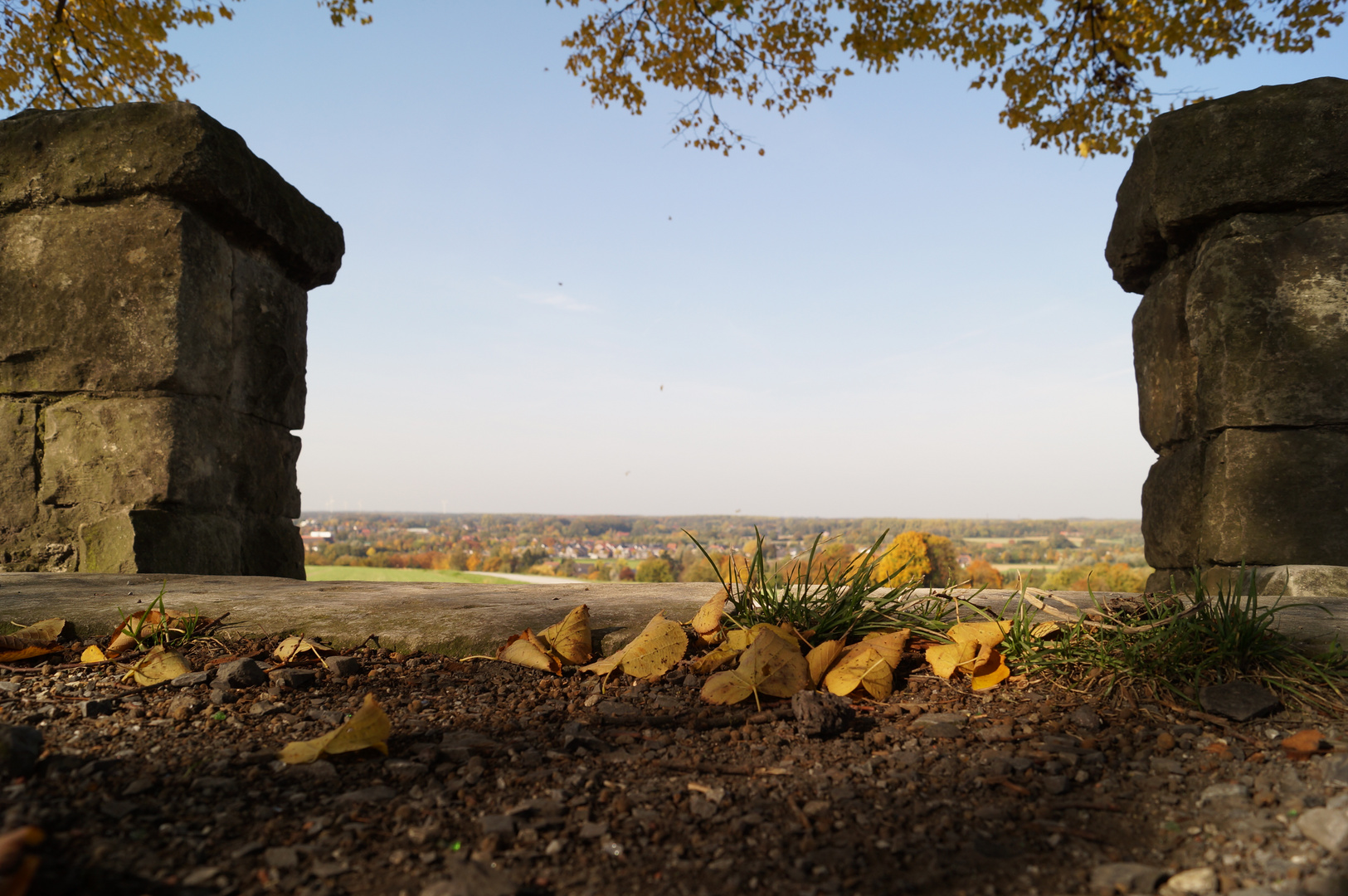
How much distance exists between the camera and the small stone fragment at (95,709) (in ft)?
5.79

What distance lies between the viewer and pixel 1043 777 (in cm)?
149

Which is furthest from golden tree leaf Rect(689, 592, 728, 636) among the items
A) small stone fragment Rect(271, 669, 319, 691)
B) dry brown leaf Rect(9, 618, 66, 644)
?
dry brown leaf Rect(9, 618, 66, 644)

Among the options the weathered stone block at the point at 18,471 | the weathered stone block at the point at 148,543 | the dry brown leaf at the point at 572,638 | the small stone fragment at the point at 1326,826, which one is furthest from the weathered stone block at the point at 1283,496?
the weathered stone block at the point at 18,471

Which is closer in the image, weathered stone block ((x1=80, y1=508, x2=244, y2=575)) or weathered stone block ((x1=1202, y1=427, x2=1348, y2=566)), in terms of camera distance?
weathered stone block ((x1=1202, y1=427, x2=1348, y2=566))

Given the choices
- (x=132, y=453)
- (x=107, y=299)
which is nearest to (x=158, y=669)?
(x=132, y=453)

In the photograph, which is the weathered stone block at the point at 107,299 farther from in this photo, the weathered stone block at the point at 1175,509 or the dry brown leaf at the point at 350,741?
the weathered stone block at the point at 1175,509

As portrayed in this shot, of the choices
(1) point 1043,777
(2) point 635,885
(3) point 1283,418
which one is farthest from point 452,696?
(3) point 1283,418

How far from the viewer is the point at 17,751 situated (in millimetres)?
1387

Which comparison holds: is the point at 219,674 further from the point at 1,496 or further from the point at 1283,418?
the point at 1283,418

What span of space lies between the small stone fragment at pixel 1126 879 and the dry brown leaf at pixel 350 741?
1.24 meters

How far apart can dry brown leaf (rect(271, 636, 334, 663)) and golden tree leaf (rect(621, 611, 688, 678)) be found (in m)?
0.85

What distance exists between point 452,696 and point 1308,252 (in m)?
3.88

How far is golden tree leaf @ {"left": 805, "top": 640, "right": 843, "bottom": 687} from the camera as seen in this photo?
2.04 m

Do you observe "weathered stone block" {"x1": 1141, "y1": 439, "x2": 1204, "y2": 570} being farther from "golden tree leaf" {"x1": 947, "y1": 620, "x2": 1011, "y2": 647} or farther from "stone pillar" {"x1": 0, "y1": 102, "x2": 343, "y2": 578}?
"stone pillar" {"x1": 0, "y1": 102, "x2": 343, "y2": 578}
